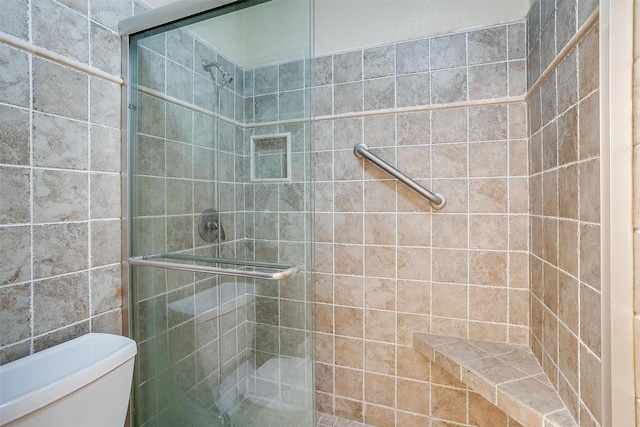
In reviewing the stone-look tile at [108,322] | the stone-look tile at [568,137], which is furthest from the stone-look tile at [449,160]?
the stone-look tile at [108,322]

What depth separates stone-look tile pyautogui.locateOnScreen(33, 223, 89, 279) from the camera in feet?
2.77

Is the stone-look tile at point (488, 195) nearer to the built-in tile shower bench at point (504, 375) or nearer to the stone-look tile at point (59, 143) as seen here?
the built-in tile shower bench at point (504, 375)

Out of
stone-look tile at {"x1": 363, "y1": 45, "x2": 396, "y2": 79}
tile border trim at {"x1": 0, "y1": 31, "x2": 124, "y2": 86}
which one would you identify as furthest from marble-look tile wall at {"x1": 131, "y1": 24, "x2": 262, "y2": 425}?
stone-look tile at {"x1": 363, "y1": 45, "x2": 396, "y2": 79}

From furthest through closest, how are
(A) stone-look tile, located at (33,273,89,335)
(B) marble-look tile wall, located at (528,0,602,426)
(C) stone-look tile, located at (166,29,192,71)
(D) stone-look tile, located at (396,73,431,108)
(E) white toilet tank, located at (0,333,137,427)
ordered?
(D) stone-look tile, located at (396,73,431,108) → (C) stone-look tile, located at (166,29,192,71) → (A) stone-look tile, located at (33,273,89,335) → (B) marble-look tile wall, located at (528,0,602,426) → (E) white toilet tank, located at (0,333,137,427)

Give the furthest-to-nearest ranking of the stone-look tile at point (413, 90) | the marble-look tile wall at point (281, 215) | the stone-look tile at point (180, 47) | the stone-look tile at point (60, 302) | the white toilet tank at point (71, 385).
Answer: the stone-look tile at point (413, 90) → the stone-look tile at point (180, 47) → the marble-look tile wall at point (281, 215) → the stone-look tile at point (60, 302) → the white toilet tank at point (71, 385)

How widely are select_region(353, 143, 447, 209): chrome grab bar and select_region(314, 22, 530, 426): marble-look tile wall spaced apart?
1.7 inches

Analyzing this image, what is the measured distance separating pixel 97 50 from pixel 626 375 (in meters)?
1.71

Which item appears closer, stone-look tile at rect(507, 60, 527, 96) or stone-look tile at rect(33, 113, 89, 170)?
stone-look tile at rect(33, 113, 89, 170)

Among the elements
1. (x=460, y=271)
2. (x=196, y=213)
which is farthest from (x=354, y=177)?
(x=196, y=213)

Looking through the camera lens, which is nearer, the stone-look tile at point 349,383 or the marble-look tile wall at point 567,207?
the marble-look tile wall at point 567,207

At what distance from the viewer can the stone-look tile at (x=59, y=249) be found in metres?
0.85

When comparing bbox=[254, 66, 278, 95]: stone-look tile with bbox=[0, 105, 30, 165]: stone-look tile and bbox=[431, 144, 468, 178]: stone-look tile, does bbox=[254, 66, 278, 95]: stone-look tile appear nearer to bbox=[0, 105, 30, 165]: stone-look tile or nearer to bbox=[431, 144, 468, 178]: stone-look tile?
bbox=[0, 105, 30, 165]: stone-look tile

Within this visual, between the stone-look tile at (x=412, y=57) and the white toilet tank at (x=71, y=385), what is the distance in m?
1.56

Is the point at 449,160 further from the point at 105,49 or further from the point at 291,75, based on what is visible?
the point at 105,49
